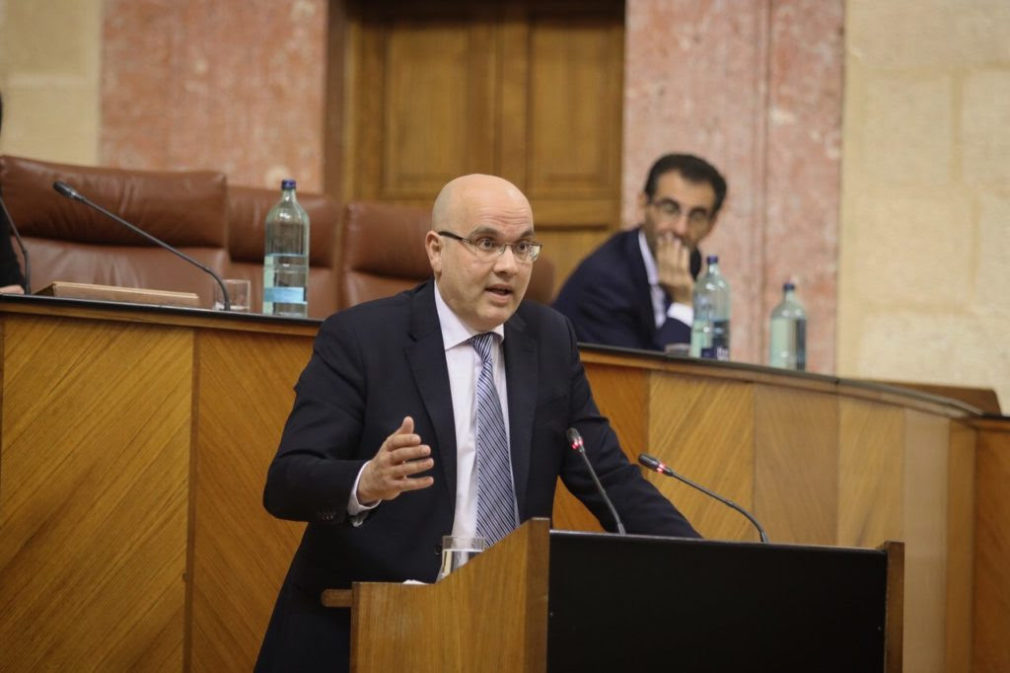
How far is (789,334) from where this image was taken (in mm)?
5770

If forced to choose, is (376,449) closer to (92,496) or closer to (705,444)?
(92,496)

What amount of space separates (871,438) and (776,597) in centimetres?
196

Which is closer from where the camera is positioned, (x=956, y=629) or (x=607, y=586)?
(x=607, y=586)

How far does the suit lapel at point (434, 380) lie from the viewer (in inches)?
97.3

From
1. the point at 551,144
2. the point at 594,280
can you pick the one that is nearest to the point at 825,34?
the point at 551,144

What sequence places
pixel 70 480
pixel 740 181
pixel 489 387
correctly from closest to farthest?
1. pixel 489 387
2. pixel 70 480
3. pixel 740 181

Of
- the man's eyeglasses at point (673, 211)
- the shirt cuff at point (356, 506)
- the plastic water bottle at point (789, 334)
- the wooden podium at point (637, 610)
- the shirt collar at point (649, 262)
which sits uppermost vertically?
the man's eyeglasses at point (673, 211)

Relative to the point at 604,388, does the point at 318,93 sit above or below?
above

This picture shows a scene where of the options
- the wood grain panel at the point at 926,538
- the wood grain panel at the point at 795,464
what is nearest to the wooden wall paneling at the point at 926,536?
the wood grain panel at the point at 926,538

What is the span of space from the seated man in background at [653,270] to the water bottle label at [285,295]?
0.89 meters

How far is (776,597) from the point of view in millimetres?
2111

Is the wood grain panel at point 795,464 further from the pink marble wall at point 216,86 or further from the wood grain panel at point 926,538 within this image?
the pink marble wall at point 216,86

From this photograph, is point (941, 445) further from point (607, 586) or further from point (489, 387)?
point (607, 586)

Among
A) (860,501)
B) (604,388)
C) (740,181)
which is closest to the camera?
(604,388)
